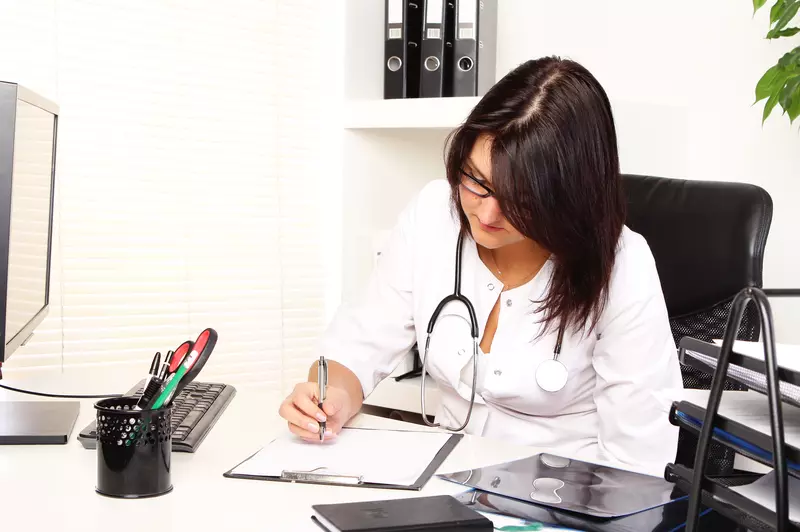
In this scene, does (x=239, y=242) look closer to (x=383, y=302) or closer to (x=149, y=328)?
(x=149, y=328)

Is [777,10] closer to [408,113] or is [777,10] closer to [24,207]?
[408,113]

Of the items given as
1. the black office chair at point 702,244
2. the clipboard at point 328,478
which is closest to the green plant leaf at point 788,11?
the black office chair at point 702,244

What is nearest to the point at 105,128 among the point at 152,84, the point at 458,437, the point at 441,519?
the point at 152,84

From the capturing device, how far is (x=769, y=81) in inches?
73.9

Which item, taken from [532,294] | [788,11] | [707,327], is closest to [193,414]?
[532,294]

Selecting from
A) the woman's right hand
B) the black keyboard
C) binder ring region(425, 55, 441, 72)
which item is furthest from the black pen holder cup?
binder ring region(425, 55, 441, 72)

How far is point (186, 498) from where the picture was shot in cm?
88

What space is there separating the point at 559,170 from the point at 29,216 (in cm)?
74

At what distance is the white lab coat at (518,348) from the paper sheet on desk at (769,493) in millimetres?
708

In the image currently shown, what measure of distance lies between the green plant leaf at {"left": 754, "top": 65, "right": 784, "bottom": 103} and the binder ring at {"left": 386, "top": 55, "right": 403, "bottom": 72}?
38.2 inches

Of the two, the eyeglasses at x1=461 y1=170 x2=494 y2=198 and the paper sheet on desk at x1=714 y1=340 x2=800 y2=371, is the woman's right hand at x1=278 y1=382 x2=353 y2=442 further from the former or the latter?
the paper sheet on desk at x1=714 y1=340 x2=800 y2=371

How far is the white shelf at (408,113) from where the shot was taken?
2.24 m

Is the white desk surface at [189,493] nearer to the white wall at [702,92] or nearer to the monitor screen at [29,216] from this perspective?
the monitor screen at [29,216]

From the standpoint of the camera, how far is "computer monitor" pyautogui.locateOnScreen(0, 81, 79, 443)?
40.2 inches
